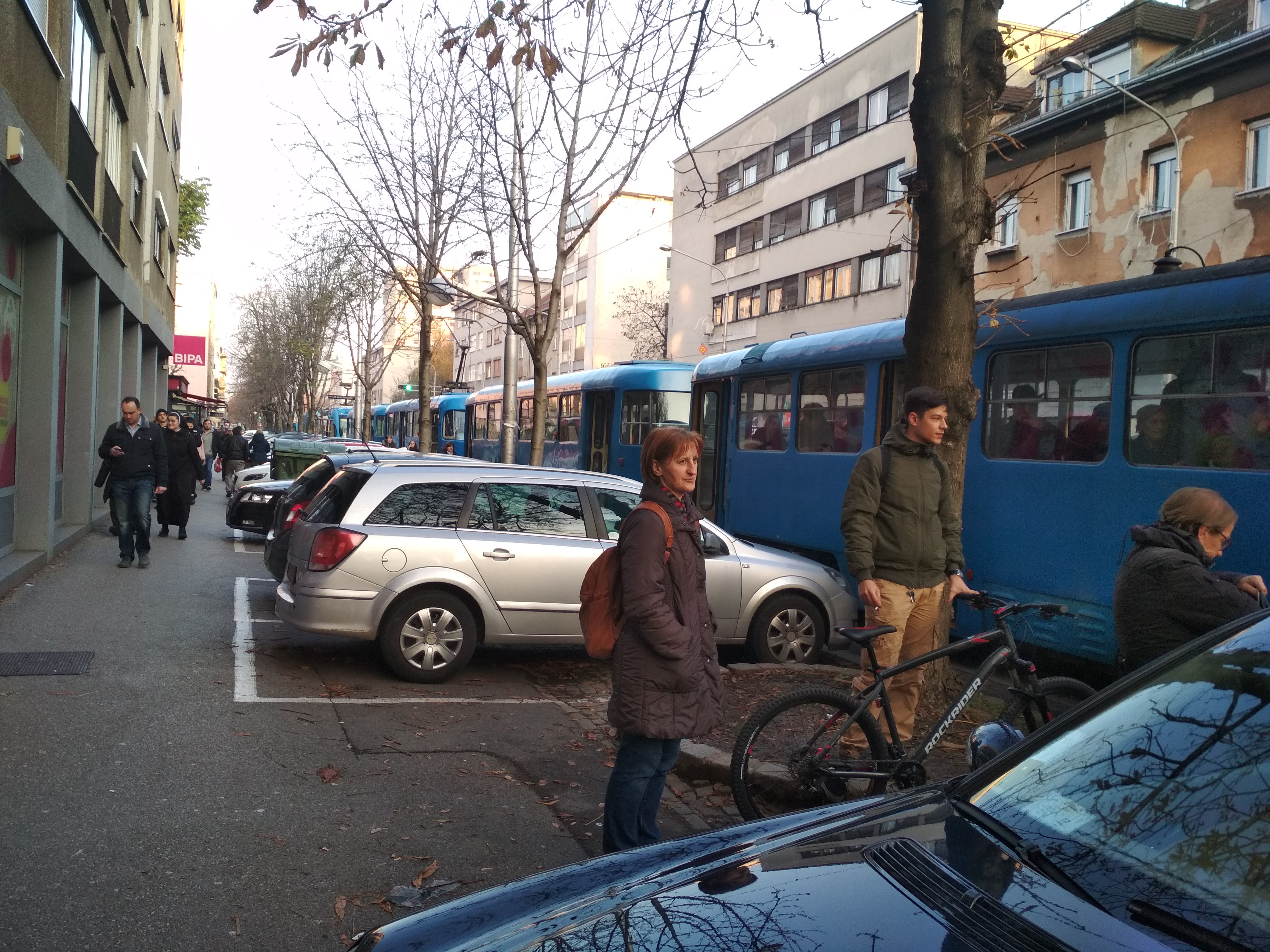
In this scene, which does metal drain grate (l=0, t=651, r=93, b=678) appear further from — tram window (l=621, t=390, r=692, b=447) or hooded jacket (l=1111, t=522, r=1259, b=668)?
tram window (l=621, t=390, r=692, b=447)

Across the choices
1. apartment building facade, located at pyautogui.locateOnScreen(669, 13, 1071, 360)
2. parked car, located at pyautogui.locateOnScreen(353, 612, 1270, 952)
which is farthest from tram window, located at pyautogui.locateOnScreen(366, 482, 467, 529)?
apartment building facade, located at pyautogui.locateOnScreen(669, 13, 1071, 360)

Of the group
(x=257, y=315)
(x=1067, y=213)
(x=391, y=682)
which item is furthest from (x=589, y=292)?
(x=391, y=682)

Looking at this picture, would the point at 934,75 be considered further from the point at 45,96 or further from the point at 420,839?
the point at 45,96

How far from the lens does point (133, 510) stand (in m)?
12.9

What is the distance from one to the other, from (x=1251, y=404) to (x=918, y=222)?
2437mm

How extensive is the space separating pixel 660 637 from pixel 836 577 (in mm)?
5781

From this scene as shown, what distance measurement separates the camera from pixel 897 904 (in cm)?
220

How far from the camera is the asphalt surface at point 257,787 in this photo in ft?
13.3

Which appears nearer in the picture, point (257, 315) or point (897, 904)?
point (897, 904)

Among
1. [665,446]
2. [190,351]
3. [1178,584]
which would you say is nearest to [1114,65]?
[1178,584]

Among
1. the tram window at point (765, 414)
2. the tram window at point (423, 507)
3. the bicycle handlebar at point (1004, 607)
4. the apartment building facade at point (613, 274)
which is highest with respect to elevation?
the apartment building facade at point (613, 274)

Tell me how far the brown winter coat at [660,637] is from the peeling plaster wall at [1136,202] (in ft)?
55.1

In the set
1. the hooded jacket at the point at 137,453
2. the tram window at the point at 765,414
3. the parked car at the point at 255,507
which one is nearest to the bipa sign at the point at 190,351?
the parked car at the point at 255,507

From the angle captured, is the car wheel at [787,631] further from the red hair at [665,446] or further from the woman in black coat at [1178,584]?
the red hair at [665,446]
